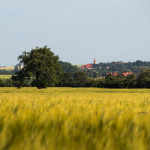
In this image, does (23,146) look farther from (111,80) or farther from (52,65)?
(111,80)

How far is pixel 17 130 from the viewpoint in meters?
2.85

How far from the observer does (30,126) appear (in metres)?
3.11

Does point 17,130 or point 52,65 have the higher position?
point 52,65

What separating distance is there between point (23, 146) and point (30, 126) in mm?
1171

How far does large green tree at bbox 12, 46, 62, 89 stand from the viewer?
55188mm

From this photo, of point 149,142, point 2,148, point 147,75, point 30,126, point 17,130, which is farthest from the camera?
point 147,75

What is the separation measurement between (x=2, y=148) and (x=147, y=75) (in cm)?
9462

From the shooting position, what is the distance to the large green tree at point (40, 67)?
55.2 m

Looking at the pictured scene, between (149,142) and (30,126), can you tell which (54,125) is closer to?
(30,126)

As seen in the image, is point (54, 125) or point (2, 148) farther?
point (54, 125)

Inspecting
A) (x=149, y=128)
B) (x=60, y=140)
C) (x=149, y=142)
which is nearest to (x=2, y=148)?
(x=60, y=140)

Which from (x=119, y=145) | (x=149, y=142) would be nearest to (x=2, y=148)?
(x=119, y=145)

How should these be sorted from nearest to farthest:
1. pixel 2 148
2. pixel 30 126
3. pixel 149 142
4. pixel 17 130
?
pixel 2 148, pixel 149 142, pixel 17 130, pixel 30 126

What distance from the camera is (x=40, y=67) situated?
54812mm
